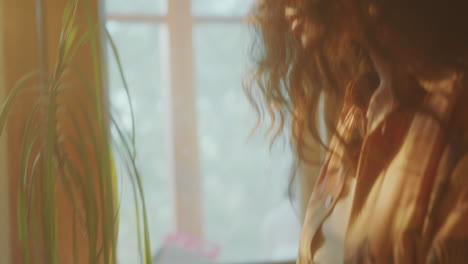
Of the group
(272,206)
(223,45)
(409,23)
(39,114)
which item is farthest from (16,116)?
(409,23)

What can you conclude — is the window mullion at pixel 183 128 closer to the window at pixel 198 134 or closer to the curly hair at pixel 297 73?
the window at pixel 198 134

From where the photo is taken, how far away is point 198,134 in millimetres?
1282

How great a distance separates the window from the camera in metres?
1.27

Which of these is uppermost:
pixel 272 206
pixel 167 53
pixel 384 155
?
pixel 167 53

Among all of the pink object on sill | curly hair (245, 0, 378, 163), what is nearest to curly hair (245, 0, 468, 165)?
curly hair (245, 0, 378, 163)

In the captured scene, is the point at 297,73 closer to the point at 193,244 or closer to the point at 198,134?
the point at 198,134

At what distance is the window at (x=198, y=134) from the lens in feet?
4.16

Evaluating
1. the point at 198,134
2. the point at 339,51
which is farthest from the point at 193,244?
the point at 339,51

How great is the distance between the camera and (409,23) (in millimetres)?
736

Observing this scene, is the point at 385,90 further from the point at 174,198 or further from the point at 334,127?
the point at 174,198

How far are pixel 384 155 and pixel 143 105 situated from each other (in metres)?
0.65

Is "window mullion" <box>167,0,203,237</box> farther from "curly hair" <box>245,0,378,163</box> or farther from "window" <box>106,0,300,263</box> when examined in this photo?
"curly hair" <box>245,0,378,163</box>

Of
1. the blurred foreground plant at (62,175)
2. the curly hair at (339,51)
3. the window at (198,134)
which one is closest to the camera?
the curly hair at (339,51)

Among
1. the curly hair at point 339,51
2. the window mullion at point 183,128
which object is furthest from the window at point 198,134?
the curly hair at point 339,51
